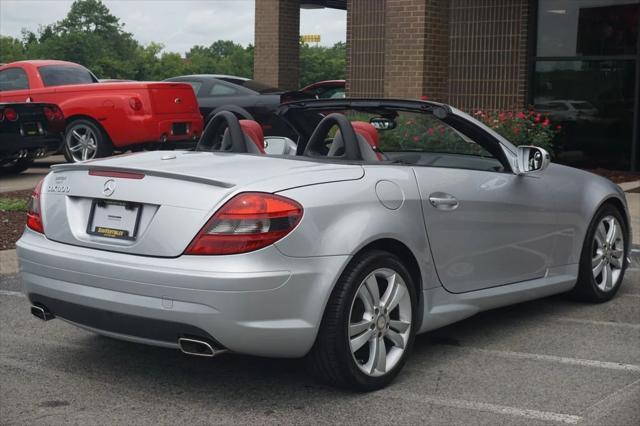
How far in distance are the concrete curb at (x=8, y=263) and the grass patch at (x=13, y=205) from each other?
6.85 feet

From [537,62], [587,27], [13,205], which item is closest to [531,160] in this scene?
[13,205]

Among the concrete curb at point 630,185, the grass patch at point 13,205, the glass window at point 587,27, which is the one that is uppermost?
the glass window at point 587,27

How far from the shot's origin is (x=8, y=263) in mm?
8438

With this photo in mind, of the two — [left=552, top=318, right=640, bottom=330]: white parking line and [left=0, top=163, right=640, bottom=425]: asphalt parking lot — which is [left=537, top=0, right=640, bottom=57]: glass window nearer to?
[left=552, top=318, right=640, bottom=330]: white parking line

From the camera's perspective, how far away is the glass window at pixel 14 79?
16125 millimetres

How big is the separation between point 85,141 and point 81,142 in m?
0.07

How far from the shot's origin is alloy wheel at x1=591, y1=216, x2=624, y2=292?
273 inches

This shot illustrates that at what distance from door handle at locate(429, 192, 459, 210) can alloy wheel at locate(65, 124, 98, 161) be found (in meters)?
10.2

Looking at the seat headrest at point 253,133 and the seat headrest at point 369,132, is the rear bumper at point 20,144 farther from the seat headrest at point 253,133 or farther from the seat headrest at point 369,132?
the seat headrest at point 369,132

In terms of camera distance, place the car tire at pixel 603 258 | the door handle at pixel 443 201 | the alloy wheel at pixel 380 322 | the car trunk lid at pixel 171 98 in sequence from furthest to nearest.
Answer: the car trunk lid at pixel 171 98 < the car tire at pixel 603 258 < the door handle at pixel 443 201 < the alloy wheel at pixel 380 322

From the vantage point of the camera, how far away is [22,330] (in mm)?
6180

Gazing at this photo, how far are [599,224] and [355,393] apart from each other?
2.80m

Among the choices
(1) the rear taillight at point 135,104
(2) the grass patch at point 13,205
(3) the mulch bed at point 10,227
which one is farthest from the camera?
(1) the rear taillight at point 135,104

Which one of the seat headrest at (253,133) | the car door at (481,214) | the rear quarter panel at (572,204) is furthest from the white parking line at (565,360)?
the seat headrest at (253,133)
